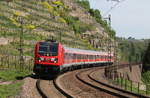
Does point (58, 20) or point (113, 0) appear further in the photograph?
point (58, 20)

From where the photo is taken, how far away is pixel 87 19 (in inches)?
5251

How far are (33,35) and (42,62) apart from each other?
1480 inches

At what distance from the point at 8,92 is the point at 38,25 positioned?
5663 centimetres

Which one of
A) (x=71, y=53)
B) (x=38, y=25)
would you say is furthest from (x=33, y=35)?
(x=71, y=53)

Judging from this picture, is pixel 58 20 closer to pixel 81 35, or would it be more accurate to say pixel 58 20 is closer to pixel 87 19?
pixel 81 35

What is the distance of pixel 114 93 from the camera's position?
76.8 ft

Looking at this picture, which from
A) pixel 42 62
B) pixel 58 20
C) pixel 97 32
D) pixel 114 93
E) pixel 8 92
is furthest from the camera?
pixel 97 32

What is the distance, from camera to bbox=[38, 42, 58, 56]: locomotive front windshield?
32875 mm

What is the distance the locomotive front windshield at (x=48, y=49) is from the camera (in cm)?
3288

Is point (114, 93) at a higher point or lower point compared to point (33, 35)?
lower

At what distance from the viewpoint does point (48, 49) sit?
33031mm

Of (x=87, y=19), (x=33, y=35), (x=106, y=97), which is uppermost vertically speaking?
(x=87, y=19)

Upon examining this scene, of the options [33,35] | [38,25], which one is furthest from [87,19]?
[33,35]

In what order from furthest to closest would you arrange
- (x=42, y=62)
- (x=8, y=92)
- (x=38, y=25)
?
(x=38, y=25) → (x=42, y=62) → (x=8, y=92)
